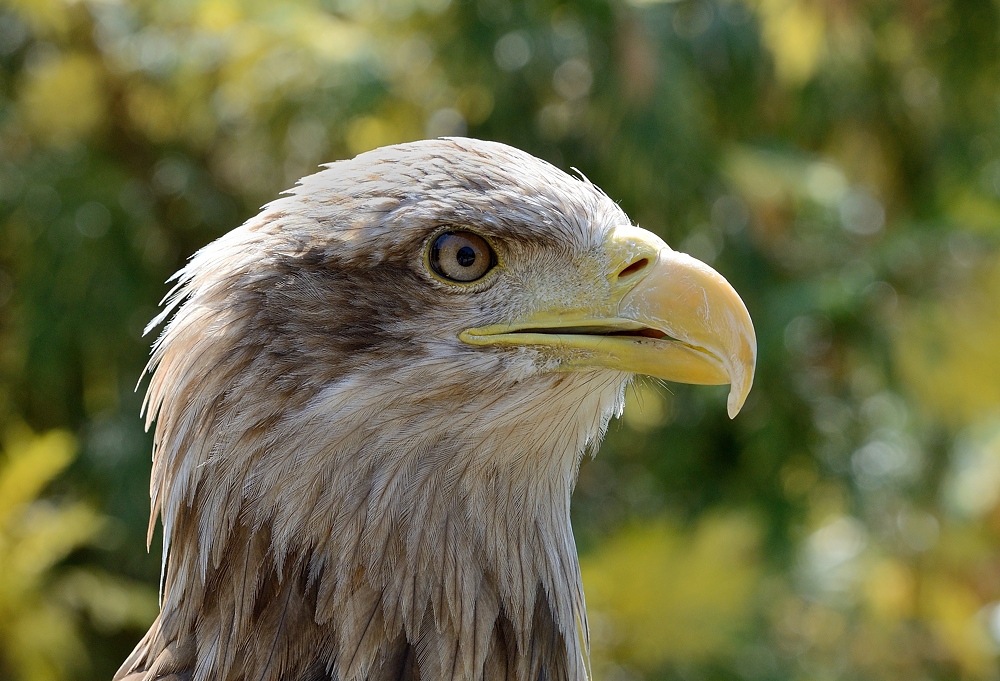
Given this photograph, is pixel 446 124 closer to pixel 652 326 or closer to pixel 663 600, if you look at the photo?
pixel 663 600

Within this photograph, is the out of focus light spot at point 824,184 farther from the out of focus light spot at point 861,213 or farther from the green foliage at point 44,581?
the green foliage at point 44,581

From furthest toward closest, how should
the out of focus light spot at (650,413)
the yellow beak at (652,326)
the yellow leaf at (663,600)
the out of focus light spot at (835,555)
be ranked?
the out of focus light spot at (835,555) → the out of focus light spot at (650,413) → the yellow leaf at (663,600) → the yellow beak at (652,326)

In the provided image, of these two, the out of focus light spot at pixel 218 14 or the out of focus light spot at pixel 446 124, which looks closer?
the out of focus light spot at pixel 218 14

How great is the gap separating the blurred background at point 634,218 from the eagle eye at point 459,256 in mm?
2266

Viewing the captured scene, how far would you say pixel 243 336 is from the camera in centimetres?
135

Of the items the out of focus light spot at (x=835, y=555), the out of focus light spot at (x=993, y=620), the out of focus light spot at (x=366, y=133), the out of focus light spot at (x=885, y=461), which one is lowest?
the out of focus light spot at (x=993, y=620)

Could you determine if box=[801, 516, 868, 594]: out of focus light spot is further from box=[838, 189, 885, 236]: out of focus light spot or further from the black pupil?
the black pupil

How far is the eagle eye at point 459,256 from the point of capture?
1.35 m

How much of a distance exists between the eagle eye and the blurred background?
2266mm

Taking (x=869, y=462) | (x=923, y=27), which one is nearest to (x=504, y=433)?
(x=869, y=462)

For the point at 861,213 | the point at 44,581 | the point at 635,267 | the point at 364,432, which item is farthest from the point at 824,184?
the point at 44,581

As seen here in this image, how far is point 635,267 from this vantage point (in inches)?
54.4

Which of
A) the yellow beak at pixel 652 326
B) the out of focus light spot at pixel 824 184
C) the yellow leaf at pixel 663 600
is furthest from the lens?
the out of focus light spot at pixel 824 184

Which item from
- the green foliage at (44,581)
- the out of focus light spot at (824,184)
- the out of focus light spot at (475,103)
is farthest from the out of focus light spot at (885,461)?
the green foliage at (44,581)
